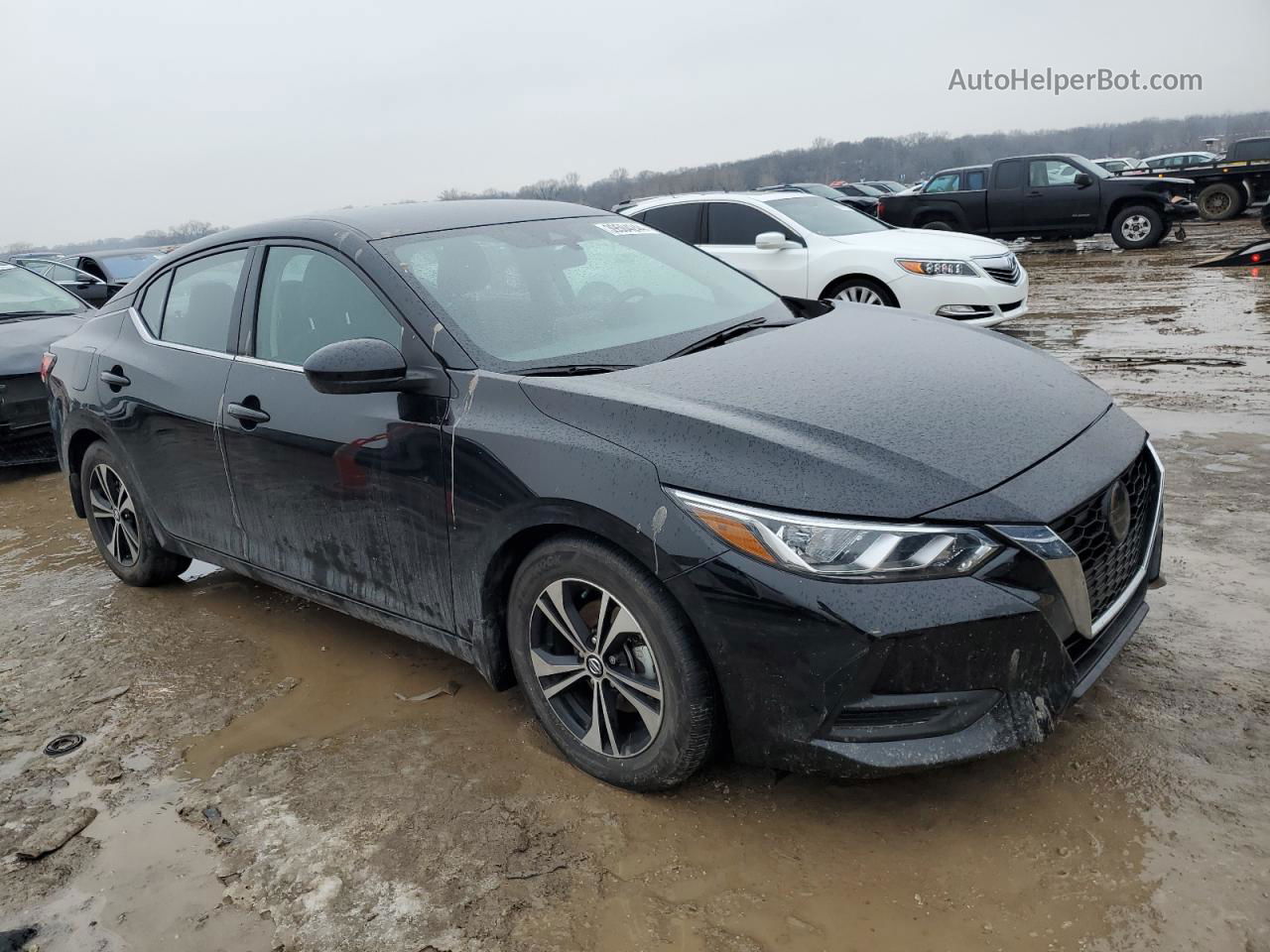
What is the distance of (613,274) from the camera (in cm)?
370

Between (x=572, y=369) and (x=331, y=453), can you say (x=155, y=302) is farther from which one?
(x=572, y=369)

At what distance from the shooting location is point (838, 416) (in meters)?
2.64

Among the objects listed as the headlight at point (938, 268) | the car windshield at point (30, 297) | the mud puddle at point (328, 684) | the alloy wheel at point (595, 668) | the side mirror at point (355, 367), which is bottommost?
the mud puddle at point (328, 684)

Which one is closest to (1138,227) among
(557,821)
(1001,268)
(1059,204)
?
(1059,204)

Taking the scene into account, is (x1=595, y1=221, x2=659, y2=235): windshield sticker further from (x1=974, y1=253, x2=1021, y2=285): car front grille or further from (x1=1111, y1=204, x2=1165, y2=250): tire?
(x1=1111, y1=204, x2=1165, y2=250): tire

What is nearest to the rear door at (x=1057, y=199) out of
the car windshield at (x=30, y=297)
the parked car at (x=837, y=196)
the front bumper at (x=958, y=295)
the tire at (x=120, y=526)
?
the parked car at (x=837, y=196)

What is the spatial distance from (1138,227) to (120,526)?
17.7 meters

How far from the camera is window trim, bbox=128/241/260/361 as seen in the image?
3.90 m

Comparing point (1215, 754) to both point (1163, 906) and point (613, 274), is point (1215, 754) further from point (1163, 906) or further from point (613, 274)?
point (613, 274)

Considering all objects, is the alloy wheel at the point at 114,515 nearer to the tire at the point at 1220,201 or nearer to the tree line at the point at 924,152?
the tire at the point at 1220,201

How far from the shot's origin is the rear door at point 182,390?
396 cm

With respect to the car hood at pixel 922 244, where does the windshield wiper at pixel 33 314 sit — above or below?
above

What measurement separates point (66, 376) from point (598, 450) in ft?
11.1

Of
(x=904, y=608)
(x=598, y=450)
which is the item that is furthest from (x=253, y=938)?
(x=904, y=608)
